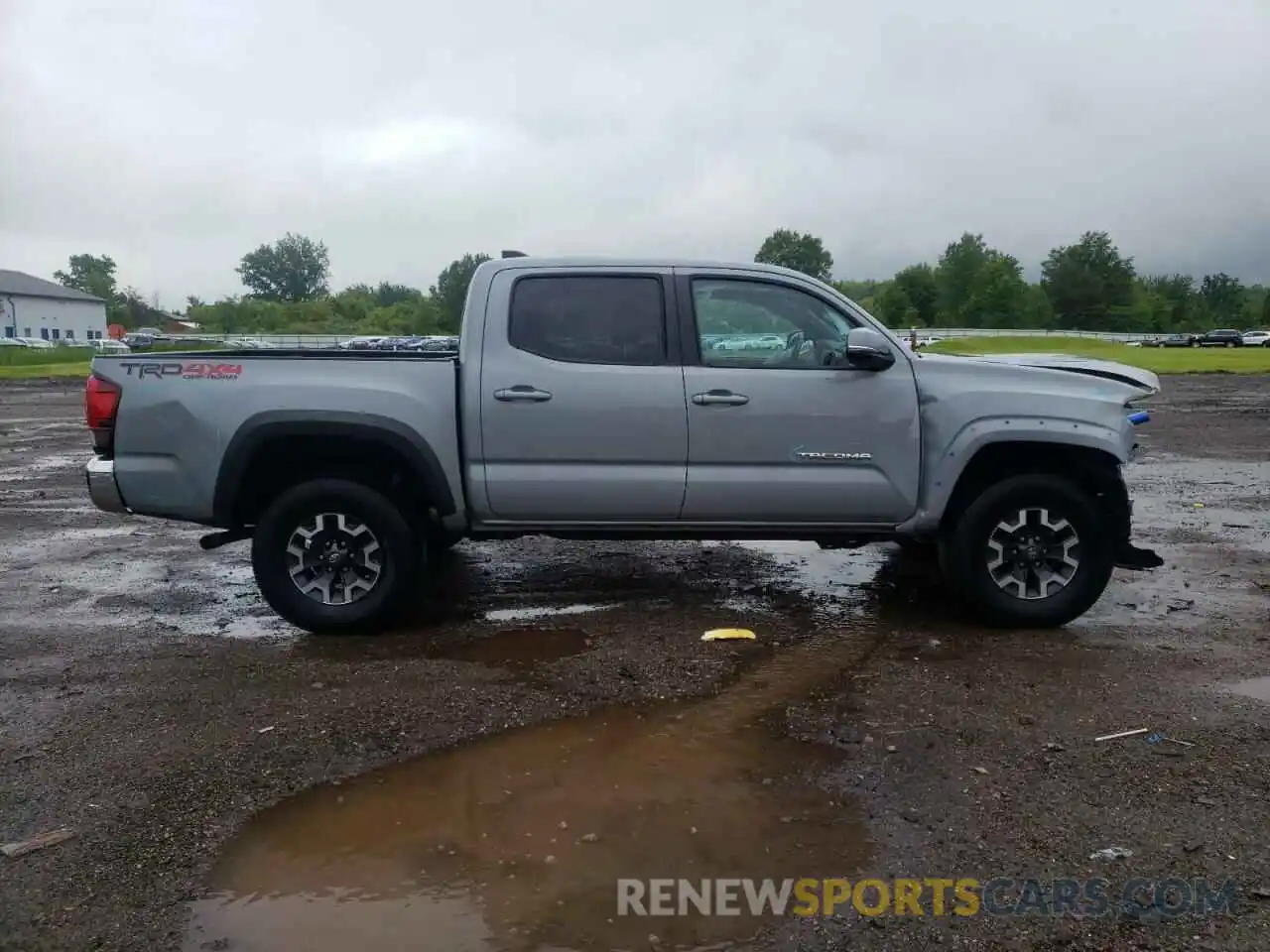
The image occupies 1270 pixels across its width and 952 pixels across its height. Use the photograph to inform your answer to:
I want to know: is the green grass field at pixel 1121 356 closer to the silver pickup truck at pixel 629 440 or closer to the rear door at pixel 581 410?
the silver pickup truck at pixel 629 440

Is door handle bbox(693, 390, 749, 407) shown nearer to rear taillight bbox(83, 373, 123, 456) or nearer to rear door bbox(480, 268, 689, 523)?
rear door bbox(480, 268, 689, 523)

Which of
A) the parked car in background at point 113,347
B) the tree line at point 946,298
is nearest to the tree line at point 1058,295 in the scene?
the tree line at point 946,298

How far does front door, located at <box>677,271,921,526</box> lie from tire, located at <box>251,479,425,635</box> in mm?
1630

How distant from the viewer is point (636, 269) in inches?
227

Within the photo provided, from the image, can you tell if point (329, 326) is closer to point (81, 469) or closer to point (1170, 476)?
point (81, 469)

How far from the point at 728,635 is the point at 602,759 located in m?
1.71

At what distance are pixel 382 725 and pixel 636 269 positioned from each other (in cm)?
286

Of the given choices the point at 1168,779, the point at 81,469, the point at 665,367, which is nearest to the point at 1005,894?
the point at 1168,779

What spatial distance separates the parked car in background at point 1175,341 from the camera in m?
62.1

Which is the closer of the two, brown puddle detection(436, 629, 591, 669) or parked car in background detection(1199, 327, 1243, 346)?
brown puddle detection(436, 629, 591, 669)

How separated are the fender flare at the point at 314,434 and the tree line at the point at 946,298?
32.2 meters

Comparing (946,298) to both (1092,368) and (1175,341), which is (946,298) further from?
(1092,368)

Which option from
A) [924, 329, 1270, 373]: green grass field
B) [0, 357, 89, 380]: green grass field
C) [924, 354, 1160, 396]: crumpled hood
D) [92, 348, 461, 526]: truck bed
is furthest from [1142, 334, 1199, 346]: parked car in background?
[92, 348, 461, 526]: truck bed

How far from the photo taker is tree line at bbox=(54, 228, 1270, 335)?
62781 mm
